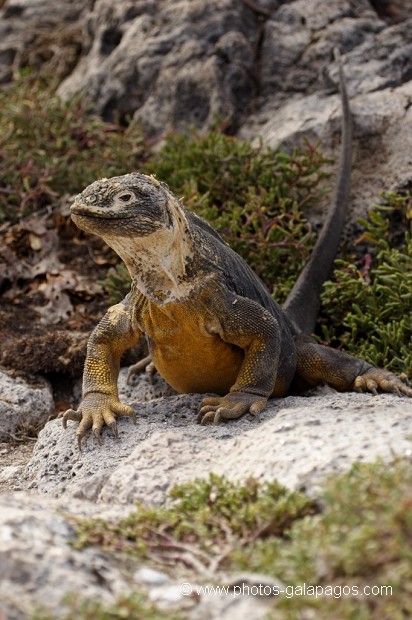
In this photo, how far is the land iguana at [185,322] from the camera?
419cm

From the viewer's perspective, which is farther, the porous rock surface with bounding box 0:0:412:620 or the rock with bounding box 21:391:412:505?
the rock with bounding box 21:391:412:505

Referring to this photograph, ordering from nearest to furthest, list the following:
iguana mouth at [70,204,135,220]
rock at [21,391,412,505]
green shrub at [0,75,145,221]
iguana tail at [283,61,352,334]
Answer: rock at [21,391,412,505]
iguana mouth at [70,204,135,220]
iguana tail at [283,61,352,334]
green shrub at [0,75,145,221]

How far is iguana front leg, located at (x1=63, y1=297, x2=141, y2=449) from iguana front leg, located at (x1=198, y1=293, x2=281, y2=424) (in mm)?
524

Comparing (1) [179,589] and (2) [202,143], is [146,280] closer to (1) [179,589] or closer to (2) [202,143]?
(1) [179,589]

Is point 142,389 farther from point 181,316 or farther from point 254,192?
point 254,192

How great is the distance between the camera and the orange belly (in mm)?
4586

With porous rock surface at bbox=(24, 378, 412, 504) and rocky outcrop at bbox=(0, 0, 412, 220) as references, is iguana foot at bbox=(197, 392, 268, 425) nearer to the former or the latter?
porous rock surface at bbox=(24, 378, 412, 504)

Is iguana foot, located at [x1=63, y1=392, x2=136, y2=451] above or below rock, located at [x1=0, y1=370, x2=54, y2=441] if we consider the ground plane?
above

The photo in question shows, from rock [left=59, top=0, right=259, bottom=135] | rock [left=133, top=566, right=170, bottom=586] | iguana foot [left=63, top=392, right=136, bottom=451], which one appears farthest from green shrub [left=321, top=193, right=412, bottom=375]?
rock [left=133, top=566, right=170, bottom=586]

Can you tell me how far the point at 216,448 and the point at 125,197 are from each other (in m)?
1.30

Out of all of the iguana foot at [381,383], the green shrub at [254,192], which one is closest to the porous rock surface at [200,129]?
the iguana foot at [381,383]

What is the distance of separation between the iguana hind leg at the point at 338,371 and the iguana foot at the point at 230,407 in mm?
795

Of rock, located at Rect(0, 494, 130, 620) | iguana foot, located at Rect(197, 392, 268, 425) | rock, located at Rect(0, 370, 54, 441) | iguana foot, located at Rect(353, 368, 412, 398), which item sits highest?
rock, located at Rect(0, 494, 130, 620)

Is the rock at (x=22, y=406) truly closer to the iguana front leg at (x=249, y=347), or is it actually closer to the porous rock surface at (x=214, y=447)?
the porous rock surface at (x=214, y=447)
